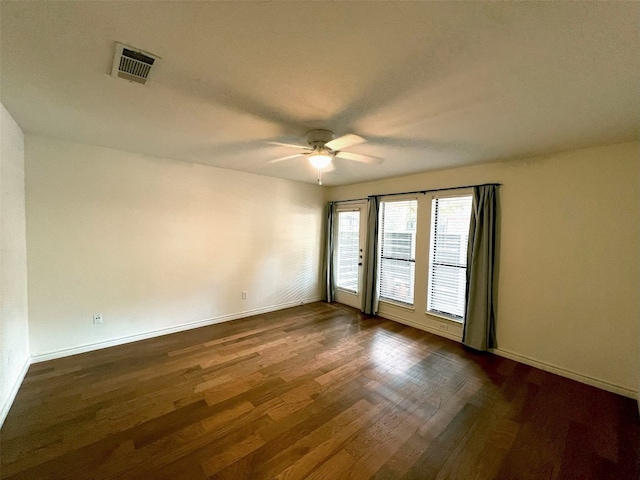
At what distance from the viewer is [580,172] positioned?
2.61 meters

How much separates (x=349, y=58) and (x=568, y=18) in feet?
3.09

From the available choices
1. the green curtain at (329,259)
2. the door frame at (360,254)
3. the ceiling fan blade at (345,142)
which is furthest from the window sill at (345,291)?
the ceiling fan blade at (345,142)

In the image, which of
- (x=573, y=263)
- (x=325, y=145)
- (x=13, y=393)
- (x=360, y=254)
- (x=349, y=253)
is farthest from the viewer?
(x=349, y=253)

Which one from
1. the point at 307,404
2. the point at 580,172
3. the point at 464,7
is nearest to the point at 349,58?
the point at 464,7

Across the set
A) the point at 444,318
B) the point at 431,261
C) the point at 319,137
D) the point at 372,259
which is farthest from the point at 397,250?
the point at 319,137

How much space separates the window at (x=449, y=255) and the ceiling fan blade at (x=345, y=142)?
185cm

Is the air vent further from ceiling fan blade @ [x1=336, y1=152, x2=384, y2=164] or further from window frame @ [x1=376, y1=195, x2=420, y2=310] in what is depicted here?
window frame @ [x1=376, y1=195, x2=420, y2=310]

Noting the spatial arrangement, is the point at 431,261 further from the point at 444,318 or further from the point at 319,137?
the point at 319,137

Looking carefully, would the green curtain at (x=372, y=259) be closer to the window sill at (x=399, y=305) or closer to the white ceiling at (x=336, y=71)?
the window sill at (x=399, y=305)

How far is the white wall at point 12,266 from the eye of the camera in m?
1.99

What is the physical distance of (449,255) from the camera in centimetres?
365

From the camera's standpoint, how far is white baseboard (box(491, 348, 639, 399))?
2385mm

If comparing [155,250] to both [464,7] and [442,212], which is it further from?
[442,212]

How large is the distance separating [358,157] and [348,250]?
2.36 metres
